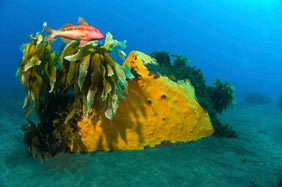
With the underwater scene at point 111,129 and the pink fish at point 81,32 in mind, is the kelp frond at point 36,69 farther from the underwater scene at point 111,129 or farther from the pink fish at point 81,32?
the pink fish at point 81,32

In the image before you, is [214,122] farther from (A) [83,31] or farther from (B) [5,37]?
(B) [5,37]

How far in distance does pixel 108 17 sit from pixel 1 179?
181 metres

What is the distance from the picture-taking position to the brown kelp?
108 inches

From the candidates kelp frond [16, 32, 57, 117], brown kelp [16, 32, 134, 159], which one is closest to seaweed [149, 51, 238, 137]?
brown kelp [16, 32, 134, 159]

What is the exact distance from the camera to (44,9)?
135 m

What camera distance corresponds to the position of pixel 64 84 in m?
3.37

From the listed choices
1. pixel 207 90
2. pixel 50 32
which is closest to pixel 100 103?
pixel 50 32

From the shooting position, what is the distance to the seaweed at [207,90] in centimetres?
461

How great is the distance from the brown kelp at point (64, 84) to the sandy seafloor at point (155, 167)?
1.55ft

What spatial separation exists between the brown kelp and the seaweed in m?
1.56

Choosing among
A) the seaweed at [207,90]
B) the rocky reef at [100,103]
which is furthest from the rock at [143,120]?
the seaweed at [207,90]

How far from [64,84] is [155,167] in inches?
101

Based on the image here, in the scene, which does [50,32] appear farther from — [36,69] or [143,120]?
[143,120]

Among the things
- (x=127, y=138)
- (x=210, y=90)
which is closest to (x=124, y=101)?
(x=127, y=138)
